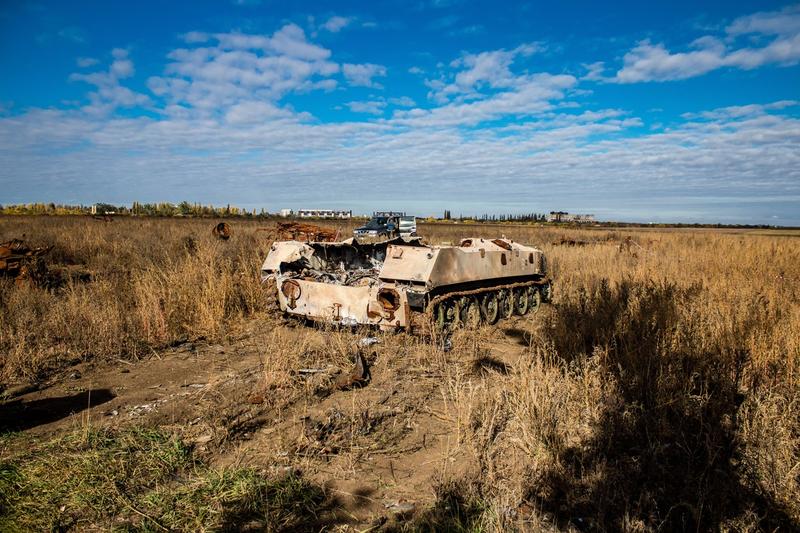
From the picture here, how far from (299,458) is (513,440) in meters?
1.67

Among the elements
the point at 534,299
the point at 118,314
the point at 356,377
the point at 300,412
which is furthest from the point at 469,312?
the point at 118,314

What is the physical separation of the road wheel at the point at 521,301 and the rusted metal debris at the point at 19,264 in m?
9.24

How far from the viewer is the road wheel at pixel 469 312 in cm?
747

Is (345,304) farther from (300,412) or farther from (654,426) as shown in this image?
(654,426)

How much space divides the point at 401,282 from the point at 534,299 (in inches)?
168

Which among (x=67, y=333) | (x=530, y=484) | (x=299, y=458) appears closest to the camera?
(x=530, y=484)

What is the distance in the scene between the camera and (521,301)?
31.3ft

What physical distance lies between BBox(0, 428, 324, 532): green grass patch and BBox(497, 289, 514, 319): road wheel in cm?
616

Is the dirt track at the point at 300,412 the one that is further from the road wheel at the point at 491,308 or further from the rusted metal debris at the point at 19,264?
the rusted metal debris at the point at 19,264

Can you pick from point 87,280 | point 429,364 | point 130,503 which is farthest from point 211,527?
point 87,280

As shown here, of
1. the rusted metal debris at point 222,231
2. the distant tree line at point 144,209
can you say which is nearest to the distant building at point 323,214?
the distant tree line at point 144,209

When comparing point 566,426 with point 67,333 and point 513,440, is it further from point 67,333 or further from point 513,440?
point 67,333

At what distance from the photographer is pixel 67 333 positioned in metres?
6.24

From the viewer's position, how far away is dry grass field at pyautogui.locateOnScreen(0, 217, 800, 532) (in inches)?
115
